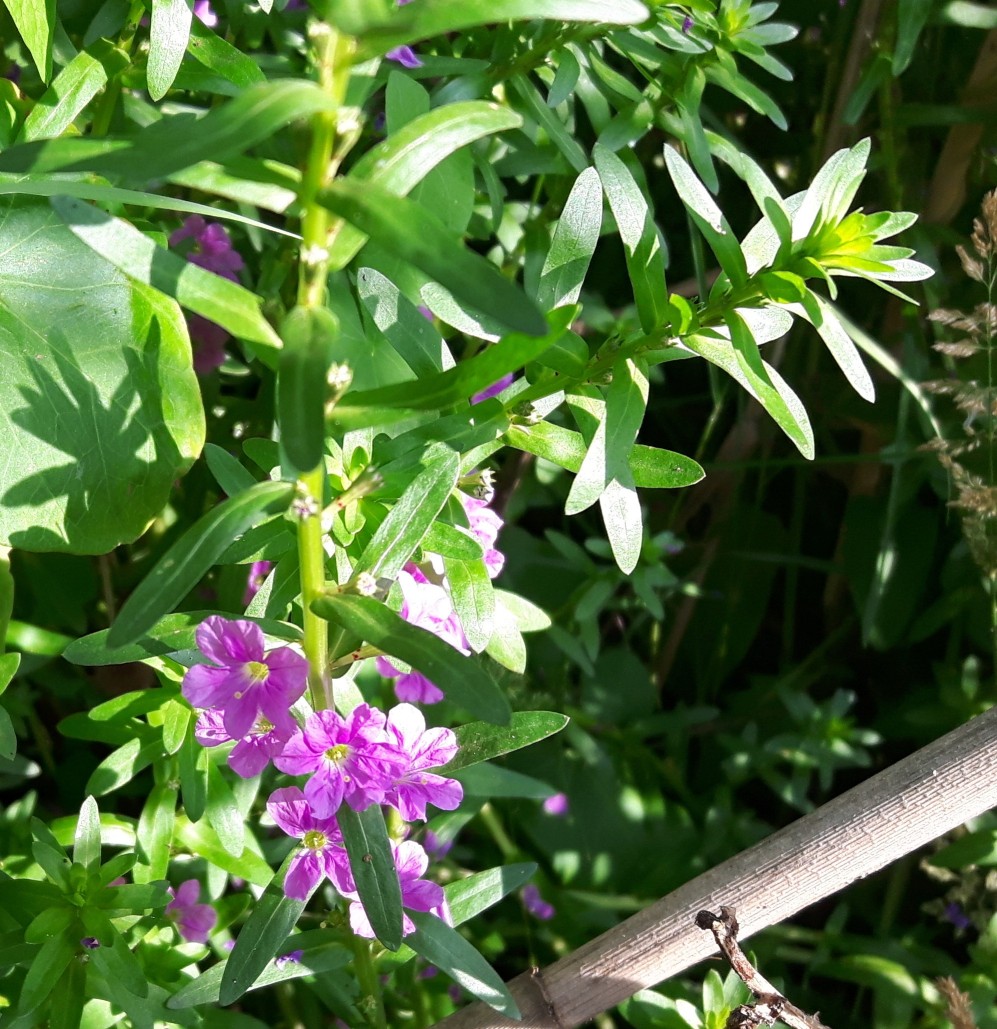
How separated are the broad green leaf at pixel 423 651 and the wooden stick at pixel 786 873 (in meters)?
0.39

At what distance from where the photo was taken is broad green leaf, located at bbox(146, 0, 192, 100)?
0.90m

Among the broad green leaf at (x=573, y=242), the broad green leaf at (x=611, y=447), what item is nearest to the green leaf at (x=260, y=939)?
the broad green leaf at (x=611, y=447)

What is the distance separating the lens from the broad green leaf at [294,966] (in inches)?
35.5

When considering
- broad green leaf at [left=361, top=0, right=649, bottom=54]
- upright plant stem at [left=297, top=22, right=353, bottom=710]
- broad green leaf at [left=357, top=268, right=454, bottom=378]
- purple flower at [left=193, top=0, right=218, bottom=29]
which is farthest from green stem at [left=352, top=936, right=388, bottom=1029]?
purple flower at [left=193, top=0, right=218, bottom=29]

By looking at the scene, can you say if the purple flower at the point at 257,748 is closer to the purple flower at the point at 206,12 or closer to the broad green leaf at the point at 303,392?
the broad green leaf at the point at 303,392

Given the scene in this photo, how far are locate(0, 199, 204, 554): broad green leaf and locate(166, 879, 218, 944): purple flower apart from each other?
1.20ft

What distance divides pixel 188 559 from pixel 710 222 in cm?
47

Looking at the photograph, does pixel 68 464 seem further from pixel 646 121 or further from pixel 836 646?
pixel 836 646

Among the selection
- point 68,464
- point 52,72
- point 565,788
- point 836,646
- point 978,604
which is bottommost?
point 565,788

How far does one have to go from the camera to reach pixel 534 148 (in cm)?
122

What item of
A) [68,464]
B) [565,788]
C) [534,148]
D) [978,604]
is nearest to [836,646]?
[978,604]

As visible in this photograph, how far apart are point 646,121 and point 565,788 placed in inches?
35.7

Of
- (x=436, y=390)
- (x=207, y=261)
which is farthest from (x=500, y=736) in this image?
(x=207, y=261)

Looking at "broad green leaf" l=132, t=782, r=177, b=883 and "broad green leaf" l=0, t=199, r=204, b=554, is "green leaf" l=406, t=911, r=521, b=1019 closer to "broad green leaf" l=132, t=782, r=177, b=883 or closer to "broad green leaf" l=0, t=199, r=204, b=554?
"broad green leaf" l=132, t=782, r=177, b=883
